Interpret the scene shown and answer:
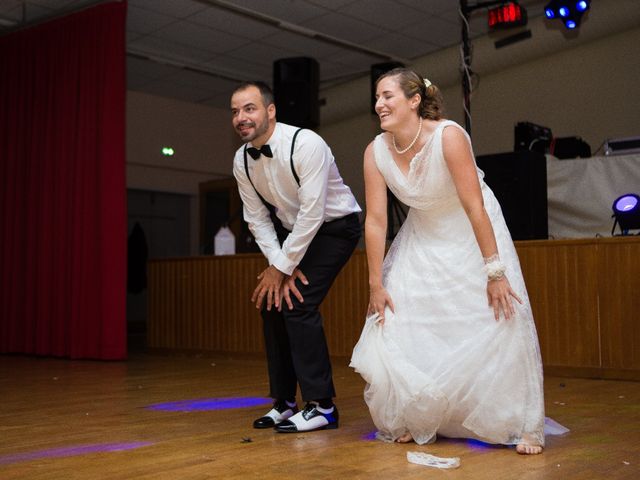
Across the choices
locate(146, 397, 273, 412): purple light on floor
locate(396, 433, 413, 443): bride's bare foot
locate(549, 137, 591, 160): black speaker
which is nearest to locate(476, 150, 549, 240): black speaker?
locate(549, 137, 591, 160): black speaker

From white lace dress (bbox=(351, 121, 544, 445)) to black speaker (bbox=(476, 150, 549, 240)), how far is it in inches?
91.6

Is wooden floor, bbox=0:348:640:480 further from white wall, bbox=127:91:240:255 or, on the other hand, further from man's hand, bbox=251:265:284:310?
white wall, bbox=127:91:240:255

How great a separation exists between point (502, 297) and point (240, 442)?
879mm

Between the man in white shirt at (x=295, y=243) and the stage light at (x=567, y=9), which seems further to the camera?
the stage light at (x=567, y=9)

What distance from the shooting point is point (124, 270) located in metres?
6.11

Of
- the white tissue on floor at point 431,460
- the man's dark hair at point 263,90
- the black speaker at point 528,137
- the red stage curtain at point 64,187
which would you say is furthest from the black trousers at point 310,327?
the black speaker at point 528,137

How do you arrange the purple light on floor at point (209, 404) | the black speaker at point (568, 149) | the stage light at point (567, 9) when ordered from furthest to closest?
1. the stage light at point (567, 9)
2. the black speaker at point (568, 149)
3. the purple light on floor at point (209, 404)

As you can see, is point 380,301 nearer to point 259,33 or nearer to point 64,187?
point 64,187

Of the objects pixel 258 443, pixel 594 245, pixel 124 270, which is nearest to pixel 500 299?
pixel 258 443

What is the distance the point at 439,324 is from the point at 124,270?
4.13m

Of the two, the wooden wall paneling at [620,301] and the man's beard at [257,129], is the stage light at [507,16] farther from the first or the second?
the man's beard at [257,129]

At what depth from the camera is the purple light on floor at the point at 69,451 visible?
222cm

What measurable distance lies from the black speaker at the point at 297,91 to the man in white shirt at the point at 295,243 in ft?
13.8

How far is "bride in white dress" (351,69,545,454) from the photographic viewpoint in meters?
2.29
